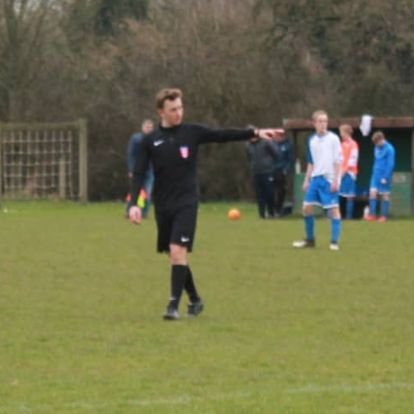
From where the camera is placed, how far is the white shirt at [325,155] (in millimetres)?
19312

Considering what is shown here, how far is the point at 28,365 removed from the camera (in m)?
9.56

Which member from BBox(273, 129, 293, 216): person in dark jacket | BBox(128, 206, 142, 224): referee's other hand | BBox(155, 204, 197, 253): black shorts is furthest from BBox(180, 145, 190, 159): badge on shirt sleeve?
BBox(273, 129, 293, 216): person in dark jacket

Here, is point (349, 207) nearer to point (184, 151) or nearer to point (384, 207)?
point (384, 207)

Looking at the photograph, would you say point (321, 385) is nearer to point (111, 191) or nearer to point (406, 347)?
point (406, 347)

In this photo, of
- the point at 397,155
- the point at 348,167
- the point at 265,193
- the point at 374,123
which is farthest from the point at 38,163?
the point at 348,167

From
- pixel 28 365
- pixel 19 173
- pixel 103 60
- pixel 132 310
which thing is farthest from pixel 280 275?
pixel 103 60

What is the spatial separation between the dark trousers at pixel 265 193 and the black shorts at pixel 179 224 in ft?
58.6

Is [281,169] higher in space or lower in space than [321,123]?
lower

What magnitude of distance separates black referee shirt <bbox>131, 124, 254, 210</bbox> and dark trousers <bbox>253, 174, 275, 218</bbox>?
58.6ft

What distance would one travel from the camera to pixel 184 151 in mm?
11938

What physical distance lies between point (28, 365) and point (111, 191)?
3432cm

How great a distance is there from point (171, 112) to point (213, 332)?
6.10ft

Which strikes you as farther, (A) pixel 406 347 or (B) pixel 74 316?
(B) pixel 74 316

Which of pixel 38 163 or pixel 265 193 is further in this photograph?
pixel 38 163
